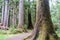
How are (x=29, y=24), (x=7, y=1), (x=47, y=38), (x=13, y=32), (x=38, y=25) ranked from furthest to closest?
1. (x=7, y=1)
2. (x=29, y=24)
3. (x=13, y=32)
4. (x=38, y=25)
5. (x=47, y=38)

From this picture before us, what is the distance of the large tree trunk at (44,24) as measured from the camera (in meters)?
9.30

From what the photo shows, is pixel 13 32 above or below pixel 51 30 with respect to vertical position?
below

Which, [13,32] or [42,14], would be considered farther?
[13,32]

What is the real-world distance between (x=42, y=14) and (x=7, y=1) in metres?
20.7

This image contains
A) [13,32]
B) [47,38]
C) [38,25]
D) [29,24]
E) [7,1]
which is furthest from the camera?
[7,1]

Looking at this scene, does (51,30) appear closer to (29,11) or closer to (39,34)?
(39,34)

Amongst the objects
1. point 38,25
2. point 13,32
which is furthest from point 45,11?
point 13,32

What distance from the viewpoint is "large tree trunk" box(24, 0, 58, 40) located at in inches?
366

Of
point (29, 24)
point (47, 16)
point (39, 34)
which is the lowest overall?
point (29, 24)

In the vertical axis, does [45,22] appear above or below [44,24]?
above

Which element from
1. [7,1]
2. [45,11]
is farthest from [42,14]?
[7,1]

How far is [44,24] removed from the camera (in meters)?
9.64

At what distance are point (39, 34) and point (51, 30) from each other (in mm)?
751

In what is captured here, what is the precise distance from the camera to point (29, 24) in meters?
27.8
